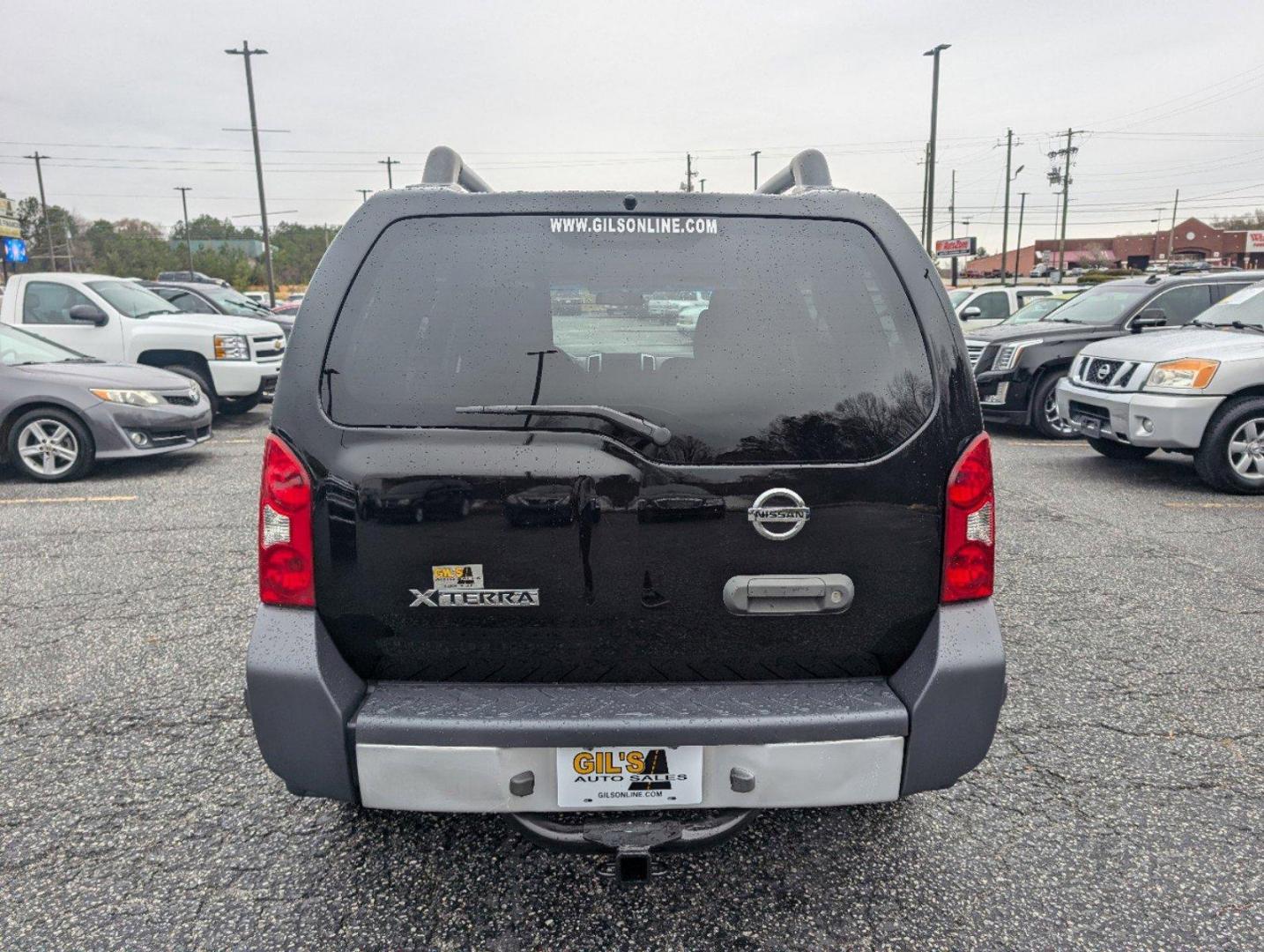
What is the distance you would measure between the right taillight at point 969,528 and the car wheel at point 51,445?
7.87 metres

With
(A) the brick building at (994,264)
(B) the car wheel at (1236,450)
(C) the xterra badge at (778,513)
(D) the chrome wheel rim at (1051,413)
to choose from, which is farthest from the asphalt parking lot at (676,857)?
(A) the brick building at (994,264)

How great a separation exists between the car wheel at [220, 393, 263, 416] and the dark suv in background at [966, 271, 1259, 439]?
914 centimetres

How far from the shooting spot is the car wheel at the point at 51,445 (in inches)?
300

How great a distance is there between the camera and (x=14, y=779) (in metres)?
2.92

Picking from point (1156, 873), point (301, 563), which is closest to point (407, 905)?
point (301, 563)

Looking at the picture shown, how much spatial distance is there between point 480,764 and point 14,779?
6.71ft

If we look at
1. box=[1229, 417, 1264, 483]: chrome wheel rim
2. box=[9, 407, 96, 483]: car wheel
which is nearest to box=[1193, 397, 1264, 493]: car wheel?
box=[1229, 417, 1264, 483]: chrome wheel rim

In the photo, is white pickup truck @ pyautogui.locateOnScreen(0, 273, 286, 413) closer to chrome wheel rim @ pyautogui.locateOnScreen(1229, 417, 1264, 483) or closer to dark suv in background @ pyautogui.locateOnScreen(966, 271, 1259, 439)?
dark suv in background @ pyautogui.locateOnScreen(966, 271, 1259, 439)

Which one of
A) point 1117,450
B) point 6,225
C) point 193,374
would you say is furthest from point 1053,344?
point 6,225

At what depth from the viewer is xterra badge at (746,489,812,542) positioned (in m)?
1.99

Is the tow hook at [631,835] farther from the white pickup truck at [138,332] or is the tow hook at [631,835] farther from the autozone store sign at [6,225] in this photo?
the autozone store sign at [6,225]

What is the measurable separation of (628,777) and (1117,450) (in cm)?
812

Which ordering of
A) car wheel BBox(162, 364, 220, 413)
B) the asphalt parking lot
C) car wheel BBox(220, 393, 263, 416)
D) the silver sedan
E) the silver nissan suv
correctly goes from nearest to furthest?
1. the asphalt parking lot
2. the silver nissan suv
3. the silver sedan
4. car wheel BBox(162, 364, 220, 413)
5. car wheel BBox(220, 393, 263, 416)

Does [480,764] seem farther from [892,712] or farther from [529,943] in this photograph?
[892,712]
